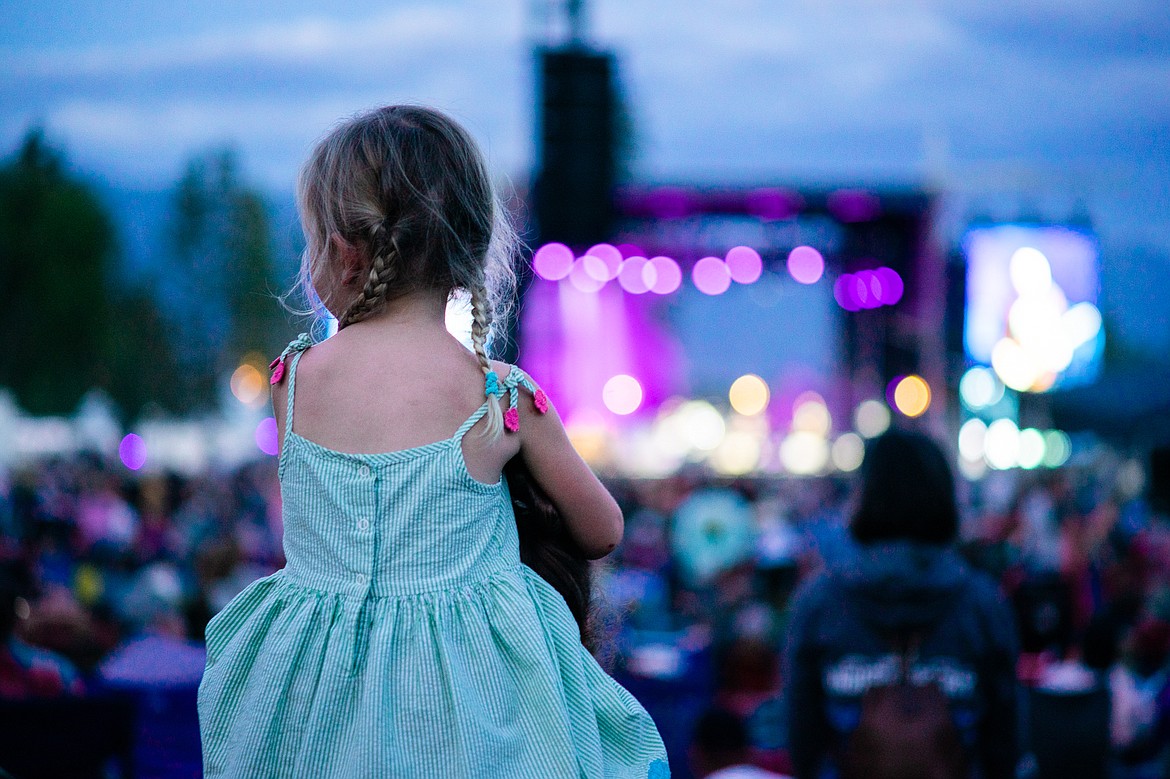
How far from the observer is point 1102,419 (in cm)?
1888

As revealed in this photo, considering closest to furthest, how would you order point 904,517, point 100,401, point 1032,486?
1. point 904,517
2. point 1032,486
3. point 100,401

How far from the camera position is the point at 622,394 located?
78.0 feet

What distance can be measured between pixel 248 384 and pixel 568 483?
3560 cm

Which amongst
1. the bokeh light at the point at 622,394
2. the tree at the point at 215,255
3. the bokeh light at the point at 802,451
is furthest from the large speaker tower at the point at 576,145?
the tree at the point at 215,255

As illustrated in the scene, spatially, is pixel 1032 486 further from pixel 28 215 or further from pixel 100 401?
pixel 100 401

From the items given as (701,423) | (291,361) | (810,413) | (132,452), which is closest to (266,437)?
(132,452)

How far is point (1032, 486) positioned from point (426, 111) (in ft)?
38.8

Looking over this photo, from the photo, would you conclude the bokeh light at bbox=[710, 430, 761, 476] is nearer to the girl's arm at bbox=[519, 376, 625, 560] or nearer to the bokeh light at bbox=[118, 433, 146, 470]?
the bokeh light at bbox=[118, 433, 146, 470]

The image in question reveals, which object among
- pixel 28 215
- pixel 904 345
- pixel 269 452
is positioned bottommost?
pixel 269 452

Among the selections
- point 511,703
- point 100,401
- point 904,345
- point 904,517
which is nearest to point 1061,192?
point 904,345

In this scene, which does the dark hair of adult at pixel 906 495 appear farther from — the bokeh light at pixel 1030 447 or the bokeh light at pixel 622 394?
the bokeh light at pixel 622 394

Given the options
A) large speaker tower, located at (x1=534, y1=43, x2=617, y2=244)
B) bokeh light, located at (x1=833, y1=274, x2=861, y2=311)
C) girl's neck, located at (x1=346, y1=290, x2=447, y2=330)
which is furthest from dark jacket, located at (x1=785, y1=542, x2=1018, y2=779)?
bokeh light, located at (x1=833, y1=274, x2=861, y2=311)

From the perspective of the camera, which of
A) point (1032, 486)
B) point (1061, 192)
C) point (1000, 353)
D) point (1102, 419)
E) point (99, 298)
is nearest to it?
point (1032, 486)

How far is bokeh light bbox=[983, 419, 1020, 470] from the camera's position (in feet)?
66.4
